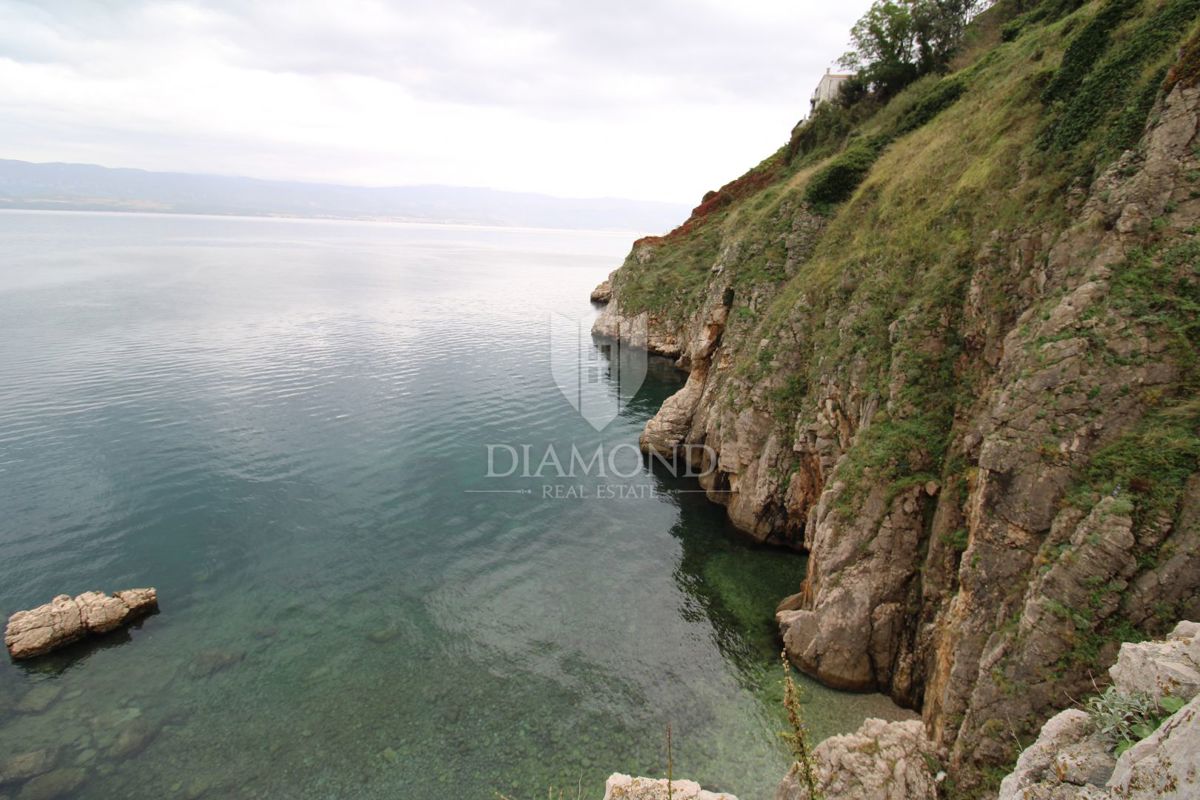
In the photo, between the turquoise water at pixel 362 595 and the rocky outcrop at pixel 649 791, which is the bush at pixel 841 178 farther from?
the rocky outcrop at pixel 649 791

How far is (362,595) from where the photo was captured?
23.6 metres

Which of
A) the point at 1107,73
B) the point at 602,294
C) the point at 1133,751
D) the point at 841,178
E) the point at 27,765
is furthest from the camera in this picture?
the point at 602,294

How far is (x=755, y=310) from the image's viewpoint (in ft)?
121

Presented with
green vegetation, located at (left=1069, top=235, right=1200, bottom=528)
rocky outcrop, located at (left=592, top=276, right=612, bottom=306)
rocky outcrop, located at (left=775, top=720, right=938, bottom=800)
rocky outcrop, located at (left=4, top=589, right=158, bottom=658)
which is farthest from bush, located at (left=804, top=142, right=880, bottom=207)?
rocky outcrop, located at (left=592, top=276, right=612, bottom=306)

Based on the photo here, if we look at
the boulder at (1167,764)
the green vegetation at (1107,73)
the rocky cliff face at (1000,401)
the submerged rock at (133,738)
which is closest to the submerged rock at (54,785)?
the submerged rock at (133,738)

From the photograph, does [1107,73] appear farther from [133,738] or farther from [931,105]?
[133,738]

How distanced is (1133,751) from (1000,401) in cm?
1070

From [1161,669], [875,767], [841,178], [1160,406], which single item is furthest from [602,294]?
[1161,669]

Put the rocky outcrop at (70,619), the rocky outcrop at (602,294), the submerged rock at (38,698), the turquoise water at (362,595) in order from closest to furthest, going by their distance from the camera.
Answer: the turquoise water at (362,595)
the submerged rock at (38,698)
the rocky outcrop at (70,619)
the rocky outcrop at (602,294)

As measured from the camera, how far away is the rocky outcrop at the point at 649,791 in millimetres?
10852

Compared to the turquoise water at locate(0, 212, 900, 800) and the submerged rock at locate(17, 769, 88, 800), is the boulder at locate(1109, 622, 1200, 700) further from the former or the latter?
the submerged rock at locate(17, 769, 88, 800)

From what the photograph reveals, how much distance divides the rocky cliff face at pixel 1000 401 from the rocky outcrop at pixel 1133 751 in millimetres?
3396

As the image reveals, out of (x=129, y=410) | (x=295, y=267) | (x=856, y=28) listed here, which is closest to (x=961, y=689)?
(x=129, y=410)

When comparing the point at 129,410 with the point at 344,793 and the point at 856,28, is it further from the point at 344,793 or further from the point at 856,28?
the point at 856,28
